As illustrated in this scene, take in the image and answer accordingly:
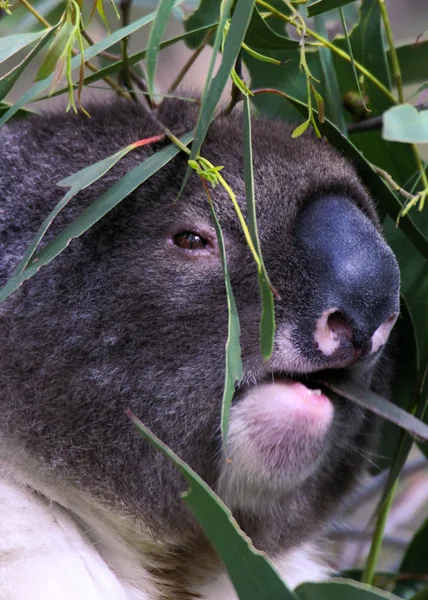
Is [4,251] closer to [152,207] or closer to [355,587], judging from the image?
[152,207]

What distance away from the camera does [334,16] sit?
8.29ft

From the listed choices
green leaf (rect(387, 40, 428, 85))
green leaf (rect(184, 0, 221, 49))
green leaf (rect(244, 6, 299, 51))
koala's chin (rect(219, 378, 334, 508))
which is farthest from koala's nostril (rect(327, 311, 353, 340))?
green leaf (rect(387, 40, 428, 85))

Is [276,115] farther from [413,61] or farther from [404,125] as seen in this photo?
[404,125]

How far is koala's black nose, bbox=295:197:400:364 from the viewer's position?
1420mm

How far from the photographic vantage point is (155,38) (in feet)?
3.82

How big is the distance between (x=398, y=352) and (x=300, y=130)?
2.34ft

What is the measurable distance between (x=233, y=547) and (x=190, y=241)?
63cm

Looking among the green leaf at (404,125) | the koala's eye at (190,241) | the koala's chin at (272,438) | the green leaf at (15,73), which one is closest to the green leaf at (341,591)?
the koala's chin at (272,438)

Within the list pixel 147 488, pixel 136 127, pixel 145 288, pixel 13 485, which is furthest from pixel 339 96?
pixel 13 485

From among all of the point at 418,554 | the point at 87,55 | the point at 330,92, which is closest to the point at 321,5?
the point at 330,92

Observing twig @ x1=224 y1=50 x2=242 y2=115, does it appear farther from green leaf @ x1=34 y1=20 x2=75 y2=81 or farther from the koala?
green leaf @ x1=34 y1=20 x2=75 y2=81

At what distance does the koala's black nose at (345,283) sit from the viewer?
1.42 meters

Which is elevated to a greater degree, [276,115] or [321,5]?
[321,5]

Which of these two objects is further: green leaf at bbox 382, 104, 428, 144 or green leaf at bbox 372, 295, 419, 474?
green leaf at bbox 372, 295, 419, 474
